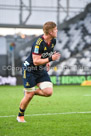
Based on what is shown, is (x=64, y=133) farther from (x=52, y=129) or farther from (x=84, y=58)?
(x=84, y=58)

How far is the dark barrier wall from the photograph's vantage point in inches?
932

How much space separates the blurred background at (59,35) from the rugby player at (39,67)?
1627 centimetres

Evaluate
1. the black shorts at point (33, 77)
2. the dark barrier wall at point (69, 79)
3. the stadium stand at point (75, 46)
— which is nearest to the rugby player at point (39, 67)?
the black shorts at point (33, 77)

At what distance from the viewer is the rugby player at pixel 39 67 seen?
6.76 meters

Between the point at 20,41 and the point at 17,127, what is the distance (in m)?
20.6

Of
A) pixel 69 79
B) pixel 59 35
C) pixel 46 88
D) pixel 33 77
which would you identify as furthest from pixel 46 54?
Answer: pixel 59 35

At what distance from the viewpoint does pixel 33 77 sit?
7035 millimetres

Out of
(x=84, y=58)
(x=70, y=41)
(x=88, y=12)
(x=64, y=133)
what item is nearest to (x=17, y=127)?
(x=64, y=133)

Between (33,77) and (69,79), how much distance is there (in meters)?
16.9

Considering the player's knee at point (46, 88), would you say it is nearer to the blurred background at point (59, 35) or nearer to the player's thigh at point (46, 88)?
the player's thigh at point (46, 88)

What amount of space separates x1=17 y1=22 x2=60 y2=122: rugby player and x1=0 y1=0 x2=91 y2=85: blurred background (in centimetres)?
1627

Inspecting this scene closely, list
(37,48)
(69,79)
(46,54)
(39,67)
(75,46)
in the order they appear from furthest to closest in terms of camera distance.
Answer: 1. (75,46)
2. (69,79)
3. (39,67)
4. (46,54)
5. (37,48)

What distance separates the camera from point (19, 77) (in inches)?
926

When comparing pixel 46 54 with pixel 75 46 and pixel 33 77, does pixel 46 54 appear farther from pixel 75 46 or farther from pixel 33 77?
pixel 75 46
